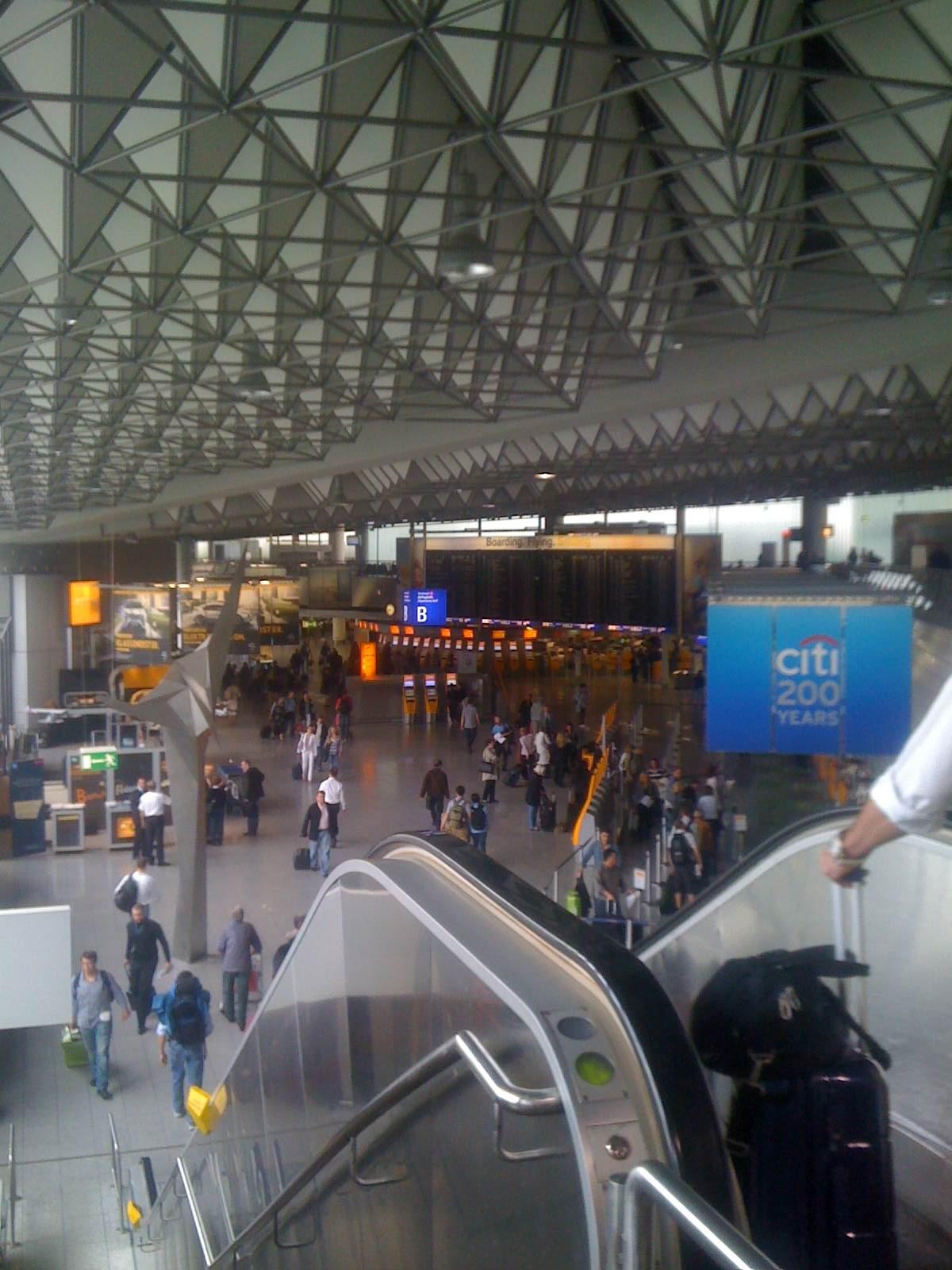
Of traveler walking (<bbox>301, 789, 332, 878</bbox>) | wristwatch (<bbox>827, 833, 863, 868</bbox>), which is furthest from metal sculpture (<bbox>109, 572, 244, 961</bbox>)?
wristwatch (<bbox>827, 833, 863, 868</bbox>)

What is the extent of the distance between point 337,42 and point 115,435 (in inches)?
935

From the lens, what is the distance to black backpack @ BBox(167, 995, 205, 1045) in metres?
9.90

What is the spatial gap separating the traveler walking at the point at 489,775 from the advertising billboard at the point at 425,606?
54.5 feet

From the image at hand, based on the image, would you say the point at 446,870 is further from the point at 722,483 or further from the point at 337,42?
the point at 722,483

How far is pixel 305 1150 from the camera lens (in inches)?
175

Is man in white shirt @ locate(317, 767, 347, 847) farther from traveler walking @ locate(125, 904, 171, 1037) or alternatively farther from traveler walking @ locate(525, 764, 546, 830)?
traveler walking @ locate(125, 904, 171, 1037)

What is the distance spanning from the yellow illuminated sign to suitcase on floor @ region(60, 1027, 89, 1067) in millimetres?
20828

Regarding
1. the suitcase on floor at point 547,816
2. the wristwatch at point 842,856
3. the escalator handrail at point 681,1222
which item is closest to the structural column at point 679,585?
the suitcase on floor at point 547,816

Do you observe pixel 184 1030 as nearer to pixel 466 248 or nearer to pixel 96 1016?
pixel 96 1016

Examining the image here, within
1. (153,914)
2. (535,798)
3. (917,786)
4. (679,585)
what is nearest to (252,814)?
(535,798)

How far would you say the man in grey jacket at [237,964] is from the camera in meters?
11.9

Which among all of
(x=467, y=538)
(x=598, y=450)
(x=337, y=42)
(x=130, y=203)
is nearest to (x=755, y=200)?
(x=337, y=42)

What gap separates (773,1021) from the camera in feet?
9.70

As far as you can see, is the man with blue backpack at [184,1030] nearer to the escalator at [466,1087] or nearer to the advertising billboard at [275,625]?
the escalator at [466,1087]
